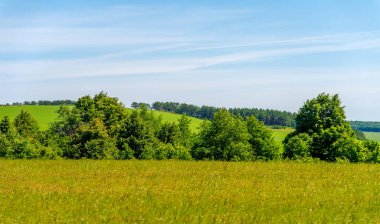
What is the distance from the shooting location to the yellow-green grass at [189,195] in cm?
1102

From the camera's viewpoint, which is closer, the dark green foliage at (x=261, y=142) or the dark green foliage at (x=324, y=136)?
the dark green foliage at (x=324, y=136)

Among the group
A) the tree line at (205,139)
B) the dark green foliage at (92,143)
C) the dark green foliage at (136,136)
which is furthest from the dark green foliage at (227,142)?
the dark green foliage at (92,143)

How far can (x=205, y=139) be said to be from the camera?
56344 millimetres

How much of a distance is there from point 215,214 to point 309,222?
2355 mm

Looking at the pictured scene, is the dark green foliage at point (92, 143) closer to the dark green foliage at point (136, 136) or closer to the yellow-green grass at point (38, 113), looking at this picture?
the dark green foliage at point (136, 136)

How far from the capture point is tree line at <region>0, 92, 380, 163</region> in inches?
2109

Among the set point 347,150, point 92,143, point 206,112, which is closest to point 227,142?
point 347,150

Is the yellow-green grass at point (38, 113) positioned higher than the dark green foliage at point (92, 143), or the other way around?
the yellow-green grass at point (38, 113)

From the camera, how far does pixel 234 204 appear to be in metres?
12.8

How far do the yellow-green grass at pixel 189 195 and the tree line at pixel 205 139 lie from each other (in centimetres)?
2742

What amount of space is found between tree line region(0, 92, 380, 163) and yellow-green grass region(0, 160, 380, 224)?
27.4 m

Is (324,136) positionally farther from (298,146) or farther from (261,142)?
Answer: (261,142)

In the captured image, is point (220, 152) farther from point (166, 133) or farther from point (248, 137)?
point (166, 133)

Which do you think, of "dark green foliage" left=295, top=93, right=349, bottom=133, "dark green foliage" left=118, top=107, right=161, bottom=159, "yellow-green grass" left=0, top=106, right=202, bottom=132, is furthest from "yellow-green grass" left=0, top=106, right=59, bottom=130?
"dark green foliage" left=295, top=93, right=349, bottom=133
